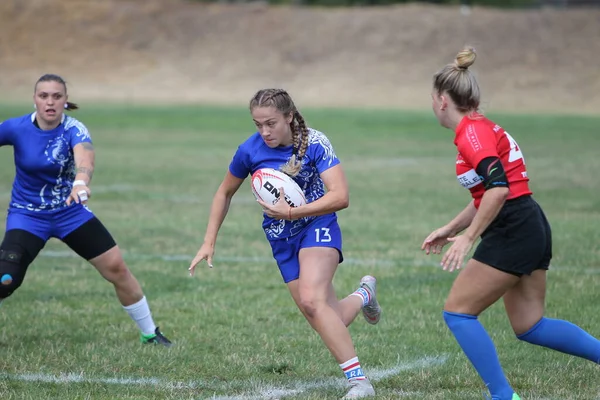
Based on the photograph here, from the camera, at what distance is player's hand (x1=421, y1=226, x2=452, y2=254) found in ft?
18.7

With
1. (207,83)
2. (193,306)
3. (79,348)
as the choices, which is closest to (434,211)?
(193,306)

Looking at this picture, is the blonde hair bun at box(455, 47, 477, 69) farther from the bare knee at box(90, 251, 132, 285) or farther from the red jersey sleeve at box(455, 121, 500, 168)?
the bare knee at box(90, 251, 132, 285)

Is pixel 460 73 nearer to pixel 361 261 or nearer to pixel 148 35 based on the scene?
pixel 361 261

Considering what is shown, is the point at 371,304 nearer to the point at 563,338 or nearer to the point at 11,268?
the point at 563,338

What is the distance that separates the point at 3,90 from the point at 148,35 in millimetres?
11900

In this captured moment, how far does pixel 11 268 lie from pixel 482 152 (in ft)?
11.2

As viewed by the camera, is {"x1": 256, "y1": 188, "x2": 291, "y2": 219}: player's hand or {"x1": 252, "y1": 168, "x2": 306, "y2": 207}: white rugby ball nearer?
{"x1": 256, "y1": 188, "x2": 291, "y2": 219}: player's hand

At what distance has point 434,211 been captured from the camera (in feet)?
47.3

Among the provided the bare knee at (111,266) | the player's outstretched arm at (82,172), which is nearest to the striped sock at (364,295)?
the bare knee at (111,266)

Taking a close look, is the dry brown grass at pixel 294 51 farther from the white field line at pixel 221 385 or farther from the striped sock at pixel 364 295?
the white field line at pixel 221 385

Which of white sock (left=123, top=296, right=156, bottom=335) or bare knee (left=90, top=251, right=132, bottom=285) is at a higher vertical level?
bare knee (left=90, top=251, right=132, bottom=285)

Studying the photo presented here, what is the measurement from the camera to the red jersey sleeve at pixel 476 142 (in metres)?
5.17

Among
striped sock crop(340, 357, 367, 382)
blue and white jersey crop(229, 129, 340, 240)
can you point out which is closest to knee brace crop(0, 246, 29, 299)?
blue and white jersey crop(229, 129, 340, 240)

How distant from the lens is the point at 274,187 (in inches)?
231
